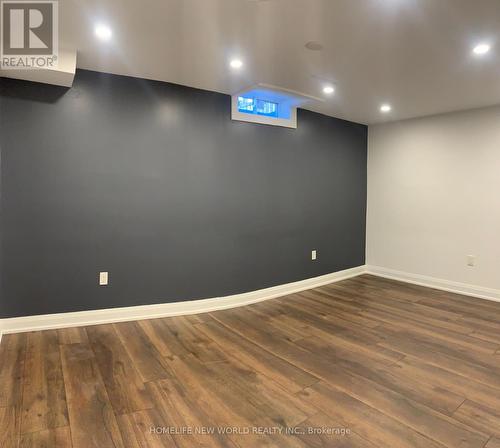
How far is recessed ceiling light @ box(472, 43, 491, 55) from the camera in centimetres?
241

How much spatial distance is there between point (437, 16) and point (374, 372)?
239cm

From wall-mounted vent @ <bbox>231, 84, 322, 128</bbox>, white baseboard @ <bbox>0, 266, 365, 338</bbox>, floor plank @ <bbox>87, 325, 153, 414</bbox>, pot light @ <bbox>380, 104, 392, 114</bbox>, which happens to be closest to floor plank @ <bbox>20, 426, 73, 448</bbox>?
floor plank @ <bbox>87, 325, 153, 414</bbox>

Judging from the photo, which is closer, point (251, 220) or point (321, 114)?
point (251, 220)

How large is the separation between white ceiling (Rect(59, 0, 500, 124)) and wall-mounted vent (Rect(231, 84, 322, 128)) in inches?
6.9

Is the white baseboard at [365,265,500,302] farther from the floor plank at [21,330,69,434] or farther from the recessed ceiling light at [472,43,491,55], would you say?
the floor plank at [21,330,69,434]

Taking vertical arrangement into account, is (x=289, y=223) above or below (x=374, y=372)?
above

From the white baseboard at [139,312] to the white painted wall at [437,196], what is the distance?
178 cm

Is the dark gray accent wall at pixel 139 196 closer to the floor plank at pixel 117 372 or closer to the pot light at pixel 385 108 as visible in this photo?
the floor plank at pixel 117 372

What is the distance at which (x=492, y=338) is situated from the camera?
118 inches

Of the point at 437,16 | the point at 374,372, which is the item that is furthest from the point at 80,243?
the point at 437,16

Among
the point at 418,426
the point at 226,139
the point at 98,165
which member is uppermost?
the point at 226,139

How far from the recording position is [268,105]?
13.5 ft

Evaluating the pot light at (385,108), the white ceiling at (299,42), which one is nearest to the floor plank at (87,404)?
the white ceiling at (299,42)

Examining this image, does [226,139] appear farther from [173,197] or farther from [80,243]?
[80,243]
